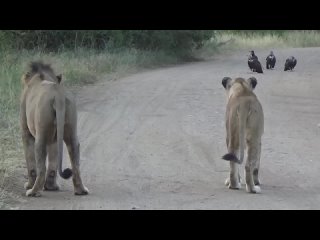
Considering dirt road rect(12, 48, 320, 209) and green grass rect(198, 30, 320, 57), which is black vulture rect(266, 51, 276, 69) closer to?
dirt road rect(12, 48, 320, 209)

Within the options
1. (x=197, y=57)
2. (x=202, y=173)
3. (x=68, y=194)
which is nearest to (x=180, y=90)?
(x=202, y=173)

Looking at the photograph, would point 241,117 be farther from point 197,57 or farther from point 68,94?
point 197,57

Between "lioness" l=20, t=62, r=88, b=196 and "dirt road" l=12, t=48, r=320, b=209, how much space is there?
0.81 ft

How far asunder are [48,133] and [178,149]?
3.97 meters

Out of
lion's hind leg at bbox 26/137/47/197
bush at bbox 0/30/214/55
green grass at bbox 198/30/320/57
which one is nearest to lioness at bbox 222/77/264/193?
lion's hind leg at bbox 26/137/47/197

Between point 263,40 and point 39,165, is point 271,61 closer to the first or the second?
point 263,40

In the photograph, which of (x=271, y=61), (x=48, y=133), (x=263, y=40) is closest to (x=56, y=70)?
(x=48, y=133)

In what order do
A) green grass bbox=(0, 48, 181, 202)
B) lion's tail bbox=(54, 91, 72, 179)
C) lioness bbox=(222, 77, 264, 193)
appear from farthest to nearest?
green grass bbox=(0, 48, 181, 202), lioness bbox=(222, 77, 264, 193), lion's tail bbox=(54, 91, 72, 179)

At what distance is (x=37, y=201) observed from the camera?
8.26m

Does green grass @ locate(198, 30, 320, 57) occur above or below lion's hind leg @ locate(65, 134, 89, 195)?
above

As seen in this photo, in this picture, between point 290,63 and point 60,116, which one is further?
point 290,63

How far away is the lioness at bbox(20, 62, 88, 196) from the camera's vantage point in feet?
27.6

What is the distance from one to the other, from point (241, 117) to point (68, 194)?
92.6 inches

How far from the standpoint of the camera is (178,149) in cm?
1208
